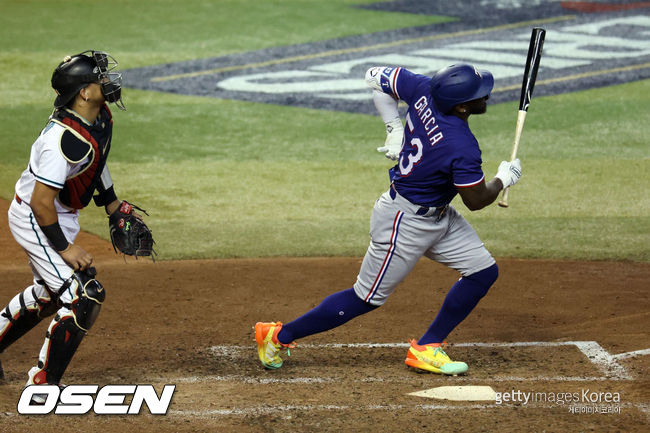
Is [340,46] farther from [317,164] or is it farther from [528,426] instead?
[528,426]

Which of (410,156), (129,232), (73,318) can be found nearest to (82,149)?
(129,232)

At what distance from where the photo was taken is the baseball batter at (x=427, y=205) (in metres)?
4.84

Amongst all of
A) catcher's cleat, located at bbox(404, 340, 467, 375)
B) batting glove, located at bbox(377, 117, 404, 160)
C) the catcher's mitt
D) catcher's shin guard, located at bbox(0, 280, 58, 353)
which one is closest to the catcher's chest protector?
the catcher's mitt

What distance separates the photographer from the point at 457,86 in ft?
15.8

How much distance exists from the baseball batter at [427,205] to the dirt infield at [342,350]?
26 centimetres

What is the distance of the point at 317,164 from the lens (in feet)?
35.4

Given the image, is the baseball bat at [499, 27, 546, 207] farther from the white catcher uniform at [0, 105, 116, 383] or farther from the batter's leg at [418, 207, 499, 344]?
the white catcher uniform at [0, 105, 116, 383]

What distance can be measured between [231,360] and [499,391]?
1592 mm

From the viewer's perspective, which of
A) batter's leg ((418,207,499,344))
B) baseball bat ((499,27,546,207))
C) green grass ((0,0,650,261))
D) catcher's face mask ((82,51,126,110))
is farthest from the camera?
green grass ((0,0,650,261))

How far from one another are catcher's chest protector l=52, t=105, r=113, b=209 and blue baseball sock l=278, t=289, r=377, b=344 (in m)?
1.36

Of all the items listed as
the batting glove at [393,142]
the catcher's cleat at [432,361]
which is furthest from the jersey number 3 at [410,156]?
the catcher's cleat at [432,361]

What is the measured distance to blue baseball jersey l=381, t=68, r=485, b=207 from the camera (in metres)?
4.80

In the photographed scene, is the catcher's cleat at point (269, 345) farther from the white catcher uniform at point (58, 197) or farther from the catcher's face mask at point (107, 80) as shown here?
the catcher's face mask at point (107, 80)

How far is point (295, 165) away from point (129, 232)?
18.5 feet
